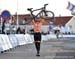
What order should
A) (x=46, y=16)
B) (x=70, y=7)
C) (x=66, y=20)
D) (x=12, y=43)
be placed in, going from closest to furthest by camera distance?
(x=46, y=16) → (x=12, y=43) → (x=70, y=7) → (x=66, y=20)

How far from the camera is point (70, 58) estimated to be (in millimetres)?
18922

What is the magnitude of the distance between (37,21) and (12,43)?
7944mm

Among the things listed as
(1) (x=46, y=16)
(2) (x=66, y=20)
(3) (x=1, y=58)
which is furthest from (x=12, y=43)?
(2) (x=66, y=20)

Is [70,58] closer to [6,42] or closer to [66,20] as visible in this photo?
[6,42]

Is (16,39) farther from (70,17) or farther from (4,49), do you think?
(70,17)

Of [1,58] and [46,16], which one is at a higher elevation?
[46,16]

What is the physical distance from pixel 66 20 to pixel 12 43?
397 ft

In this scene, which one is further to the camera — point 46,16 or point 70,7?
point 70,7

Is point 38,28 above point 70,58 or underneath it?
above

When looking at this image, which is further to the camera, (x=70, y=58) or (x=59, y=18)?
(x=59, y=18)

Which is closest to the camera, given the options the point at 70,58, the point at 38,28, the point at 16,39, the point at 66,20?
the point at 70,58

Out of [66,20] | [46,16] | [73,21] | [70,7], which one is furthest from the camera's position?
[66,20]

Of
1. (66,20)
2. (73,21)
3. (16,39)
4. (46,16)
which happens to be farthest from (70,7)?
(46,16)

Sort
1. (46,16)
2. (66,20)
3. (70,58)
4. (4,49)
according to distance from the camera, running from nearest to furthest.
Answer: (70,58)
(46,16)
(4,49)
(66,20)
